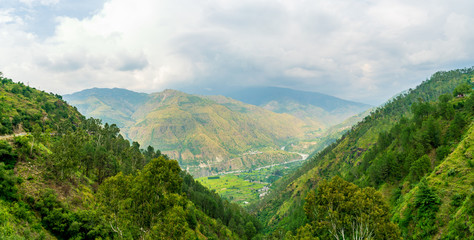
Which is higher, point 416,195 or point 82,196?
point 416,195

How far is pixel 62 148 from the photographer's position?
63.5 m

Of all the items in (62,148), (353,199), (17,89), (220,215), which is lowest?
(220,215)

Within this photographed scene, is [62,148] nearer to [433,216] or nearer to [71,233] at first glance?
[71,233]

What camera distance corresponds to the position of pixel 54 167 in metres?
61.0

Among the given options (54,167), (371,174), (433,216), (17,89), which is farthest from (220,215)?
(17,89)

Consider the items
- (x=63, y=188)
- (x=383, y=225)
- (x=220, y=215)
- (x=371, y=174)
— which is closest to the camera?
(x=383, y=225)

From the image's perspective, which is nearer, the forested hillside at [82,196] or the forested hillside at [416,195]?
the forested hillside at [82,196]

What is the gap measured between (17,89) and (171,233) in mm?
179631

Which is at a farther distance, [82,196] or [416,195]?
[82,196]

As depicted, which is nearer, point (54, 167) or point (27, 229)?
point (27, 229)

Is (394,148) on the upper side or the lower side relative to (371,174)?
upper

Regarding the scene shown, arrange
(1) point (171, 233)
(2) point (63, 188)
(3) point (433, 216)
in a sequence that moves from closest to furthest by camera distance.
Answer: (1) point (171, 233)
(3) point (433, 216)
(2) point (63, 188)

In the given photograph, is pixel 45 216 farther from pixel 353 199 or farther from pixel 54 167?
pixel 353 199

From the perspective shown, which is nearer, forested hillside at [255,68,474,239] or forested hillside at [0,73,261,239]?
forested hillside at [0,73,261,239]
